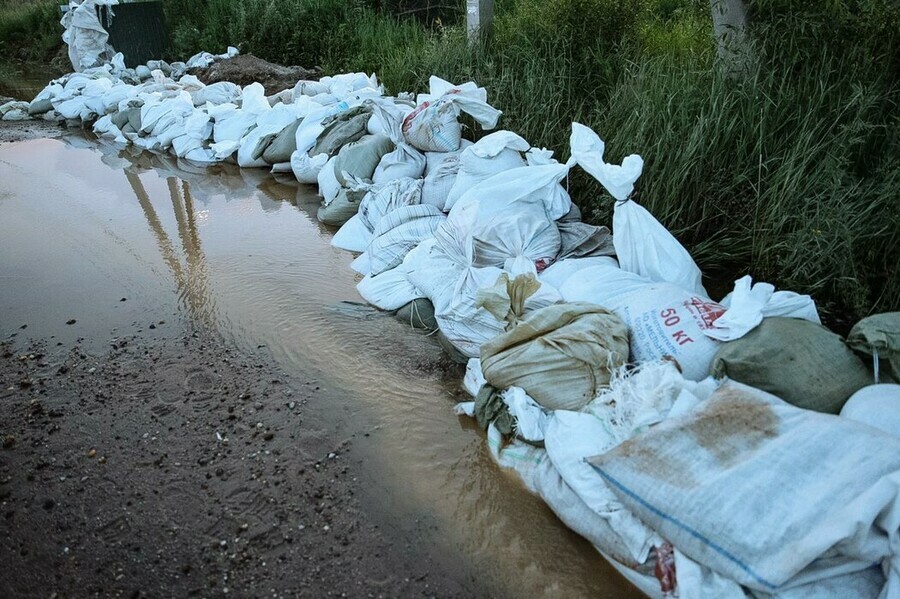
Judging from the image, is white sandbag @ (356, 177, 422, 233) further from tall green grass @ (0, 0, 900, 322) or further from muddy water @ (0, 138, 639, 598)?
tall green grass @ (0, 0, 900, 322)

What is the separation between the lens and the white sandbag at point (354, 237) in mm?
3793

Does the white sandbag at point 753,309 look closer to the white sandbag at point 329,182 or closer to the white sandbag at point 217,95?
the white sandbag at point 329,182

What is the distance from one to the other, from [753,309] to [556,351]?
62cm

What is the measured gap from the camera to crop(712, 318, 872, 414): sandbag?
6.07 ft

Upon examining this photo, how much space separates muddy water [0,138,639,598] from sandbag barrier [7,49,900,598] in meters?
0.12

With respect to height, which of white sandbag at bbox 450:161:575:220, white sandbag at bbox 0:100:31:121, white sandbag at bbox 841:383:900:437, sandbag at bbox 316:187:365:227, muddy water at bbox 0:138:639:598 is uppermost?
white sandbag at bbox 450:161:575:220

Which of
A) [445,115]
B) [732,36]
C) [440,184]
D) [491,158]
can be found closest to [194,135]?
[445,115]

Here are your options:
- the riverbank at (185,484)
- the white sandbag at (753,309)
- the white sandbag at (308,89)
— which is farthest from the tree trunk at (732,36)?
the white sandbag at (308,89)

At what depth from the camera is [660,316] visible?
2184 mm

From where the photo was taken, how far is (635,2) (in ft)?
14.7

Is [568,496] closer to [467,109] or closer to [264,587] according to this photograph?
[264,587]

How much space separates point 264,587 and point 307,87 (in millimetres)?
5088

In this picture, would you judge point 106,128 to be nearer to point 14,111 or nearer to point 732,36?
point 14,111

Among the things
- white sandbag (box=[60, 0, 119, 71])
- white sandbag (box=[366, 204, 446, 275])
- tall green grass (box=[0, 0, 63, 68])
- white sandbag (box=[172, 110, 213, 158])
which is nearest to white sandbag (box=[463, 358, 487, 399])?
white sandbag (box=[366, 204, 446, 275])
